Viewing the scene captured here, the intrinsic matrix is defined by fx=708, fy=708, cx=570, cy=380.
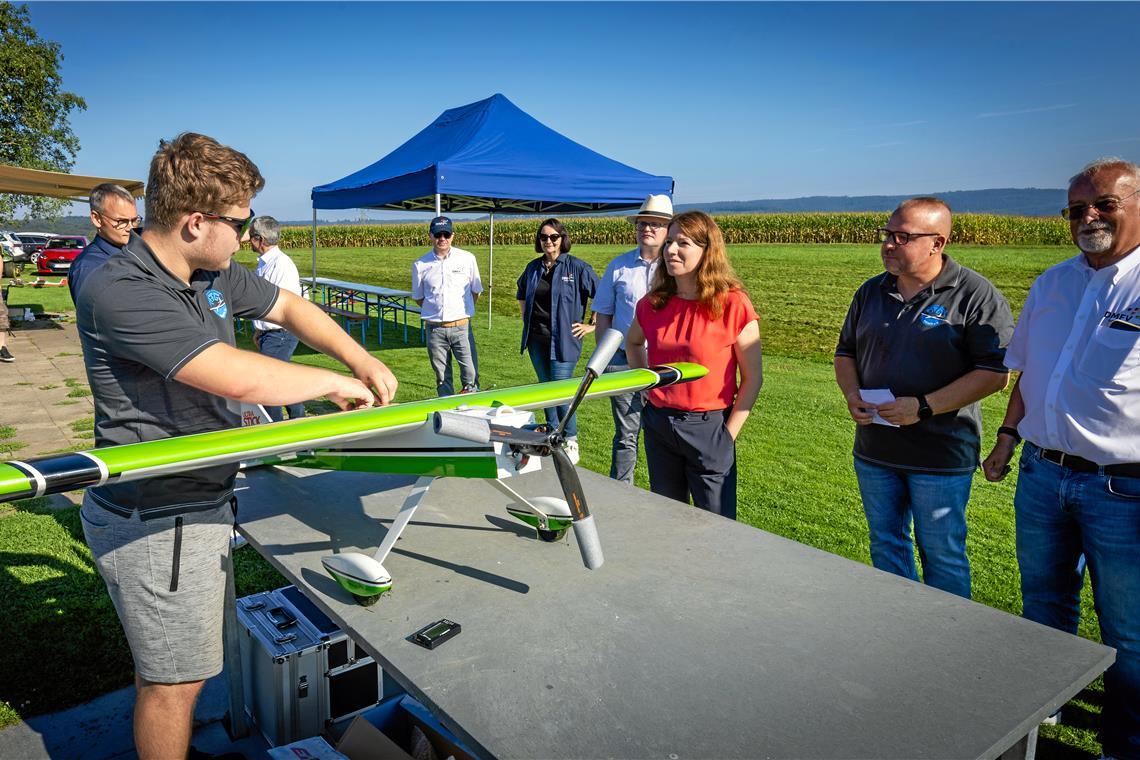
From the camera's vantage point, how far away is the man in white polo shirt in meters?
8.27

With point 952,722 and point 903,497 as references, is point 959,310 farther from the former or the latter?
point 952,722

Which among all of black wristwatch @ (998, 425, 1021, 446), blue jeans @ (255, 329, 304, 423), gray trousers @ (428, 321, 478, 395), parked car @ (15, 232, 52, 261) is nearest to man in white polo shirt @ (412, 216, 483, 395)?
gray trousers @ (428, 321, 478, 395)

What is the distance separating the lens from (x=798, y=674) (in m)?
1.87

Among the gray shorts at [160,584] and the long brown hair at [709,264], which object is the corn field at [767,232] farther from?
the gray shorts at [160,584]

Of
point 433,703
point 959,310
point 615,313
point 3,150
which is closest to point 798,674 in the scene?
point 433,703

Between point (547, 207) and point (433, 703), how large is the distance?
42.7 ft

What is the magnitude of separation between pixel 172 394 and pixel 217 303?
1.18ft

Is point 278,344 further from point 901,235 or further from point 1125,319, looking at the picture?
point 1125,319

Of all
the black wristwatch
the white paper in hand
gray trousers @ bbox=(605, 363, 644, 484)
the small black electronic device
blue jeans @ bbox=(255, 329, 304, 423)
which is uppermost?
the white paper in hand

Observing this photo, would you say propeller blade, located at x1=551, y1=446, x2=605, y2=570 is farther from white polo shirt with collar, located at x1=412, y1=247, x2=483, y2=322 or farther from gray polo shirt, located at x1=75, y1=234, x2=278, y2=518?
white polo shirt with collar, located at x1=412, y1=247, x2=483, y2=322

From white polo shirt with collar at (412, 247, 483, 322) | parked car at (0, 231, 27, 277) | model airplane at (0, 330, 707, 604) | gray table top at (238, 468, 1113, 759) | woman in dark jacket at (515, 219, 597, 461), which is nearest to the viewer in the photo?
gray table top at (238, 468, 1113, 759)

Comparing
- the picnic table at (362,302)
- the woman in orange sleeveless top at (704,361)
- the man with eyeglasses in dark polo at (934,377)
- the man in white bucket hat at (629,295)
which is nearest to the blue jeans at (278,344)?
the man in white bucket hat at (629,295)

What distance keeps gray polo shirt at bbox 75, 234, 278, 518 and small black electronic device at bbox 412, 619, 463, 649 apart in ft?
2.58

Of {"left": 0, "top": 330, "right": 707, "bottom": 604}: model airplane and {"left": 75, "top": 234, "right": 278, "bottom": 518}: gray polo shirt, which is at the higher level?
{"left": 75, "top": 234, "right": 278, "bottom": 518}: gray polo shirt
